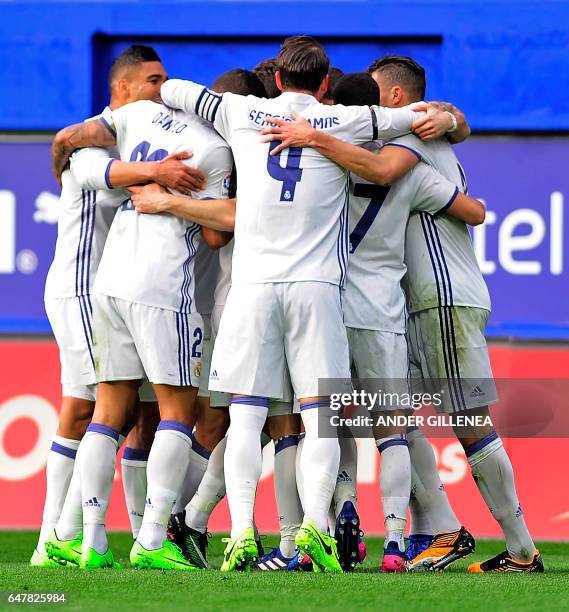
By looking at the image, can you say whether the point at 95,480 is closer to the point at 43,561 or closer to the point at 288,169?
the point at 43,561

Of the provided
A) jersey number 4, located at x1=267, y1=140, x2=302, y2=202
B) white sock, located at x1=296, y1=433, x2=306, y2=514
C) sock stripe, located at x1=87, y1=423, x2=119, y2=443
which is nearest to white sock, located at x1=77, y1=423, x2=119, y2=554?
sock stripe, located at x1=87, y1=423, x2=119, y2=443

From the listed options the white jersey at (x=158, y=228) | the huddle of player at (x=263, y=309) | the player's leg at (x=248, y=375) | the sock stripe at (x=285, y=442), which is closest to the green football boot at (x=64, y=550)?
the huddle of player at (x=263, y=309)

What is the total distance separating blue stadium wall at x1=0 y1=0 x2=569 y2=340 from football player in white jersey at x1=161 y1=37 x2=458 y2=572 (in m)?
3.17

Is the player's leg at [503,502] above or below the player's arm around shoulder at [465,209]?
below

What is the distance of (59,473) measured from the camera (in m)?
5.44

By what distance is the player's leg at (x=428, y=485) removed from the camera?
17.0 feet

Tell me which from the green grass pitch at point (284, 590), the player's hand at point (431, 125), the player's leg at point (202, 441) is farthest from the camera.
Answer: the player's leg at point (202, 441)

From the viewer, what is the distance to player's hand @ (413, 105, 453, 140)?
16.6ft

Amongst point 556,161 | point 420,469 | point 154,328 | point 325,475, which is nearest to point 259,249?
point 154,328

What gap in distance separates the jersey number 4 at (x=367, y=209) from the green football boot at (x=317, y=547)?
113 centimetres

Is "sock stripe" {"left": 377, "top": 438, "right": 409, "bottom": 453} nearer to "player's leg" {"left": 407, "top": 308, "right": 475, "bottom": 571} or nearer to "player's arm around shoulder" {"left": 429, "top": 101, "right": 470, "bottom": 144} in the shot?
"player's leg" {"left": 407, "top": 308, "right": 475, "bottom": 571}

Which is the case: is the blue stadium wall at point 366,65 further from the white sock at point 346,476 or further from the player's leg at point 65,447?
the white sock at point 346,476

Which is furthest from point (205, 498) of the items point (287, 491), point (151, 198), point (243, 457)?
point (151, 198)

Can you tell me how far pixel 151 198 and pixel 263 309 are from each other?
0.67 m
